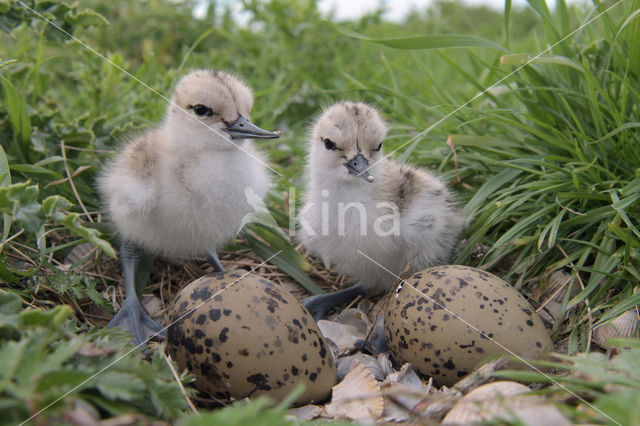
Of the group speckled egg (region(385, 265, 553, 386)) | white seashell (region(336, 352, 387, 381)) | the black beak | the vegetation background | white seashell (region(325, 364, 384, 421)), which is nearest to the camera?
the vegetation background

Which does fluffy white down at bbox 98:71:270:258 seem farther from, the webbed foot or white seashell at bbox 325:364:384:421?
white seashell at bbox 325:364:384:421

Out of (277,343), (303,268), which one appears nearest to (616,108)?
(303,268)

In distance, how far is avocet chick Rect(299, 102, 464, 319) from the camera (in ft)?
8.13

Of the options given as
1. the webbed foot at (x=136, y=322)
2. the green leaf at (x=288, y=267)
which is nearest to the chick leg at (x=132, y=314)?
the webbed foot at (x=136, y=322)

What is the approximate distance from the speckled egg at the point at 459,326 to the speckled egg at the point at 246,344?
0.32 m

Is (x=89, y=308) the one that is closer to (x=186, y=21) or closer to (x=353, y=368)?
(x=353, y=368)

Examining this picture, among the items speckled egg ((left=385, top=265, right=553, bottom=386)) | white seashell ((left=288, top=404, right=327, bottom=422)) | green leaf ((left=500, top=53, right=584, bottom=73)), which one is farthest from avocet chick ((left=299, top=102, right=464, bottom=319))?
white seashell ((left=288, top=404, right=327, bottom=422))

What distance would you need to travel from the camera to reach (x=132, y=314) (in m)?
2.32

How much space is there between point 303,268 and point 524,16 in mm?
5976

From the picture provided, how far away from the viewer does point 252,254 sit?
2965 millimetres

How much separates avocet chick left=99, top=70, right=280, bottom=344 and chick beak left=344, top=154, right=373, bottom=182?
0.37 meters

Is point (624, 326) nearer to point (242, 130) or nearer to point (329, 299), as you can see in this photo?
point (329, 299)

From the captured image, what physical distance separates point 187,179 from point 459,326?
128 centimetres

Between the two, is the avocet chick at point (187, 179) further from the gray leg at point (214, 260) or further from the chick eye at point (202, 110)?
the gray leg at point (214, 260)
